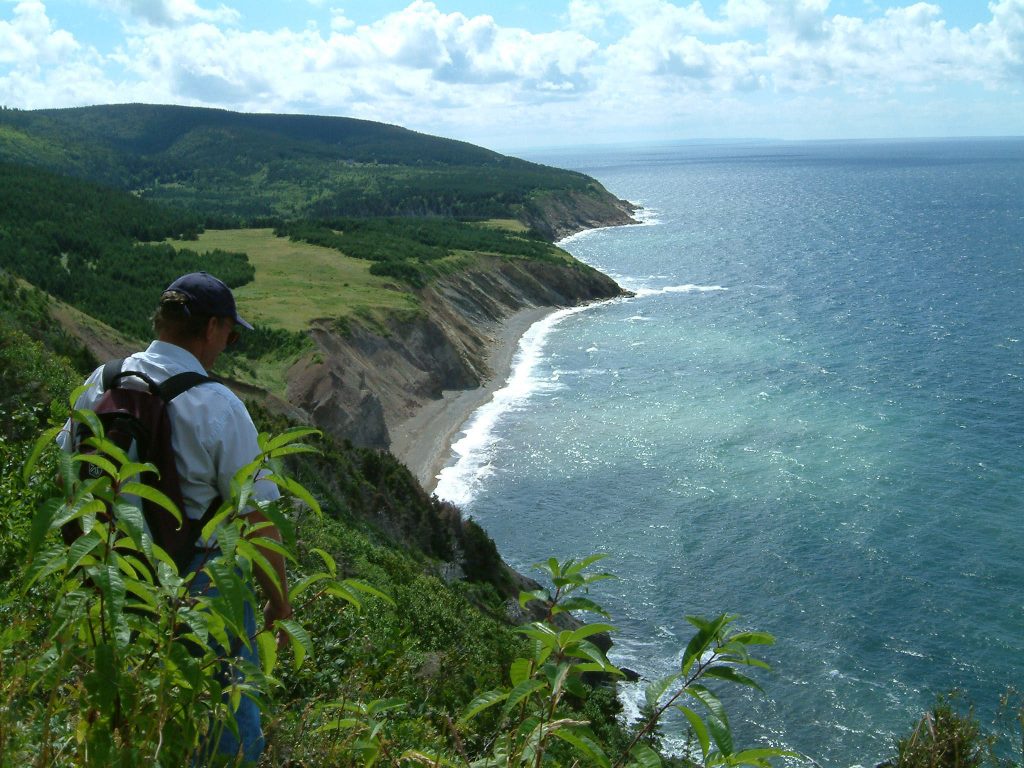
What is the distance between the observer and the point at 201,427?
A: 409 cm

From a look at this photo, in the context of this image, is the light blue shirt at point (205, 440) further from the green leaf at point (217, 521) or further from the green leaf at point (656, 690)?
the green leaf at point (656, 690)

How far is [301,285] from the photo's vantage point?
198ft

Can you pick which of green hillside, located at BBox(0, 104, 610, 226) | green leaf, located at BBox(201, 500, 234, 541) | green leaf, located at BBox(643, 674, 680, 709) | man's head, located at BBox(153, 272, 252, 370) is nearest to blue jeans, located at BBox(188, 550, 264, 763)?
green leaf, located at BBox(201, 500, 234, 541)

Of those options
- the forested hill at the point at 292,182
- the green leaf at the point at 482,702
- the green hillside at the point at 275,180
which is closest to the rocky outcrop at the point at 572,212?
the forested hill at the point at 292,182

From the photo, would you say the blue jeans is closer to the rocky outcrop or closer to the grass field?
the grass field

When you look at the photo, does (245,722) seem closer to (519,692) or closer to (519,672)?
(519,672)

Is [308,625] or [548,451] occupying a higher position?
[308,625]

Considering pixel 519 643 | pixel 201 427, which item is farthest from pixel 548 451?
pixel 201 427

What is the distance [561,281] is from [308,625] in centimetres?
7892

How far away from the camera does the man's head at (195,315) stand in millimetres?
4531

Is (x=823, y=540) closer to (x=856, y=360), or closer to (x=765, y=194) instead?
(x=856, y=360)

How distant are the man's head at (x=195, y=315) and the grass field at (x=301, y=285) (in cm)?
4444

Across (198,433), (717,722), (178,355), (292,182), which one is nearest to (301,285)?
(178,355)

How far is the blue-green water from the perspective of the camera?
25062 mm
